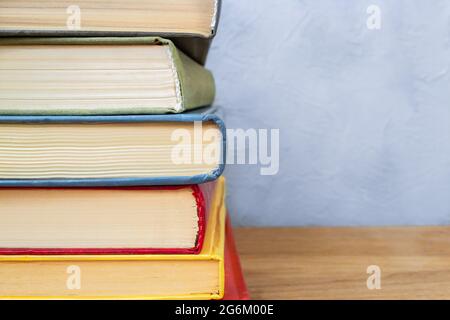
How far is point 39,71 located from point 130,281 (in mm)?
177

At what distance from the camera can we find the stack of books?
41 cm

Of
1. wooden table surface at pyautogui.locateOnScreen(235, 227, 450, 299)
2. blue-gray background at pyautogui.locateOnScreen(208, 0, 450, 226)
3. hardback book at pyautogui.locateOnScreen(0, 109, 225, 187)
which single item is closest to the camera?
hardback book at pyautogui.locateOnScreen(0, 109, 225, 187)

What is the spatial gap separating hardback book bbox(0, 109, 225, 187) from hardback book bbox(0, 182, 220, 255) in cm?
1

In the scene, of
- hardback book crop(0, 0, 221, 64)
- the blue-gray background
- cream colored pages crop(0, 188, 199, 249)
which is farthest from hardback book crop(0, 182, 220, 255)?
the blue-gray background

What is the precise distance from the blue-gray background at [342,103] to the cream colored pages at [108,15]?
40 cm

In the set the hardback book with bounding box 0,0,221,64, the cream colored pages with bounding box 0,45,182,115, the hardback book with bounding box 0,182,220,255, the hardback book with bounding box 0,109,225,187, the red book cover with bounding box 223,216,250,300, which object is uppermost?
the hardback book with bounding box 0,0,221,64

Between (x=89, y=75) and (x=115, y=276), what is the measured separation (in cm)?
16

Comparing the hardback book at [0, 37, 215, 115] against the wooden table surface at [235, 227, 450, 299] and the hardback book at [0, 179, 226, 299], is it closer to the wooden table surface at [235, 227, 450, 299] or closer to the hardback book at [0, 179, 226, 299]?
the hardback book at [0, 179, 226, 299]

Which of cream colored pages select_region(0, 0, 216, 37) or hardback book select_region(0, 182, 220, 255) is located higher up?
cream colored pages select_region(0, 0, 216, 37)

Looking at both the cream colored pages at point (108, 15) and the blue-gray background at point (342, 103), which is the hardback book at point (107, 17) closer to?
the cream colored pages at point (108, 15)

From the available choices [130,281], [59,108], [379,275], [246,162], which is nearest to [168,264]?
[130,281]

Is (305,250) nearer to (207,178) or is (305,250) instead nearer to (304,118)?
(304,118)

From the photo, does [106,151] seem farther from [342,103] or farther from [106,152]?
[342,103]
